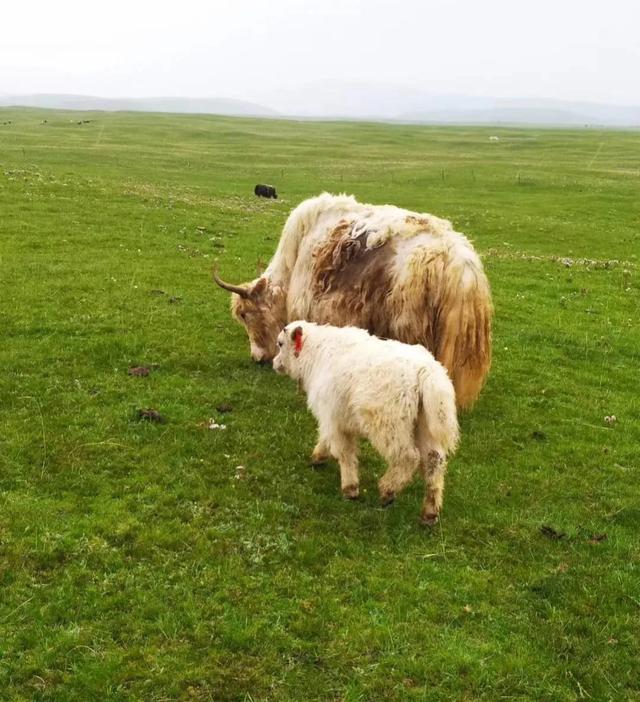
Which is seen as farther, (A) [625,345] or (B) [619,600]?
(A) [625,345]

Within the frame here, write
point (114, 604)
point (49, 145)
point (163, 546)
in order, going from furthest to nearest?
point (49, 145) < point (163, 546) < point (114, 604)

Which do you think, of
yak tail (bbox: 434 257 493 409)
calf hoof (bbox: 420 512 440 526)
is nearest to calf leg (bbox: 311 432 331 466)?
calf hoof (bbox: 420 512 440 526)

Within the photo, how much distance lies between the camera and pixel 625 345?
1323cm

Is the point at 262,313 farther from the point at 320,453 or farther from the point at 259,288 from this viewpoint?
the point at 320,453

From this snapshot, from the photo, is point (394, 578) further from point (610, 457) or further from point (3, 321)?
point (3, 321)

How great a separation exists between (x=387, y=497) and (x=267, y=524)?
1.21 m

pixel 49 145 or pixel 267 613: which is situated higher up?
pixel 49 145

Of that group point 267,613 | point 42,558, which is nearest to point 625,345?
point 267,613

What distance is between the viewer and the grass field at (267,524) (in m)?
4.86

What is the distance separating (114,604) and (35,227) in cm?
1611

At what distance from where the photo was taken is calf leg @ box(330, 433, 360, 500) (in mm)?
7102

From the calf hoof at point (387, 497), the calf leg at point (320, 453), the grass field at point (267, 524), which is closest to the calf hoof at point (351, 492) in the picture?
the grass field at point (267, 524)

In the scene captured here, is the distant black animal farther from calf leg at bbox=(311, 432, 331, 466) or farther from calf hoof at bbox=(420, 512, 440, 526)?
calf hoof at bbox=(420, 512, 440, 526)

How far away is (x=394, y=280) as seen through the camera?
888cm
